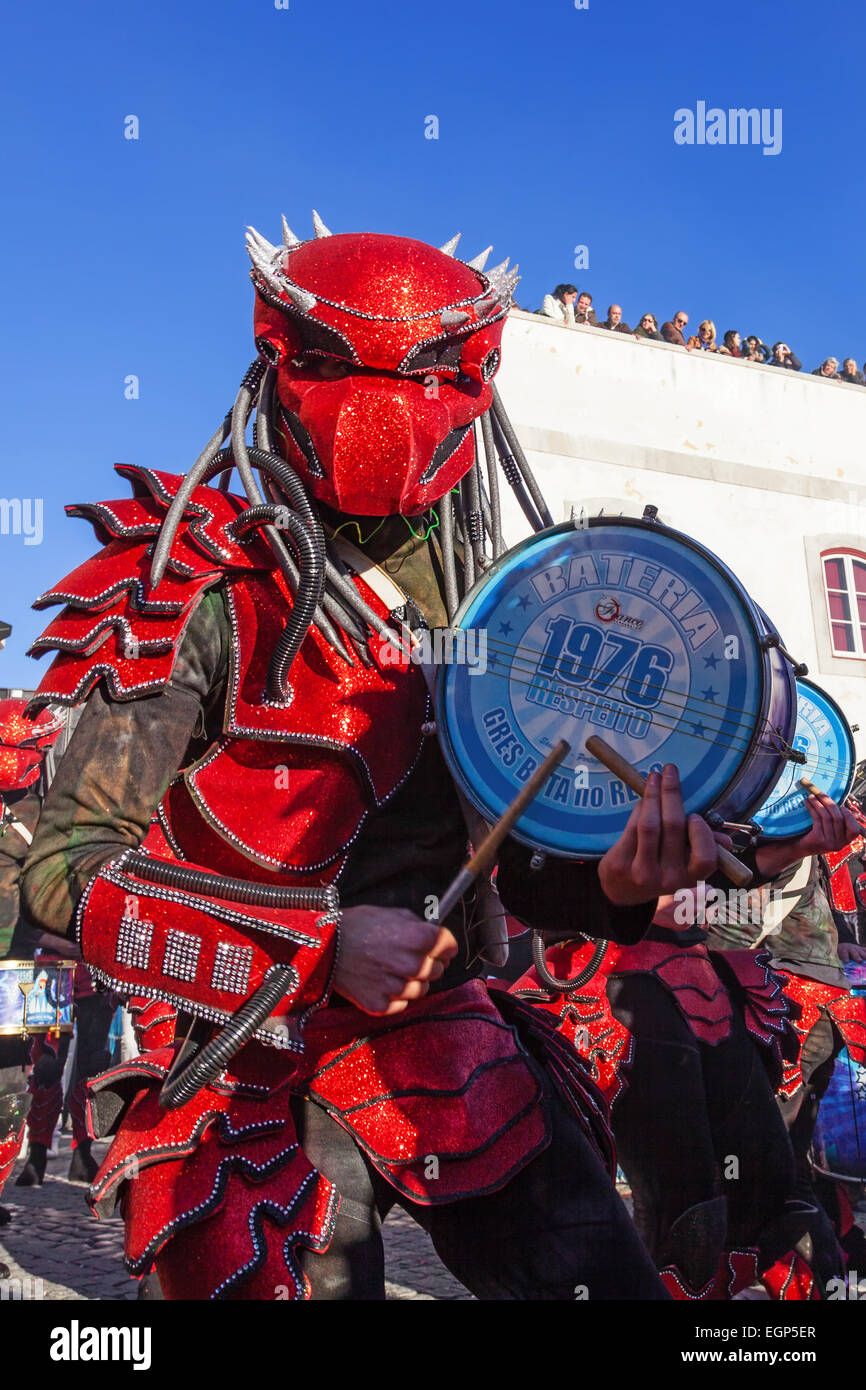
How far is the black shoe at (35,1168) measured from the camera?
28.0 ft

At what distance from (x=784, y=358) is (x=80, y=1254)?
1276 cm

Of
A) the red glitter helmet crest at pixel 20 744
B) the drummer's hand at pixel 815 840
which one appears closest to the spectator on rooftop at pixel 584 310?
the red glitter helmet crest at pixel 20 744

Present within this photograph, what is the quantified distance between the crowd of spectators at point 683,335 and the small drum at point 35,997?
880 centimetres

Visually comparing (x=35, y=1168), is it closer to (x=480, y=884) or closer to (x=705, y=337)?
(x=480, y=884)

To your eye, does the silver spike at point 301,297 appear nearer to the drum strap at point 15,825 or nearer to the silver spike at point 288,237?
the silver spike at point 288,237

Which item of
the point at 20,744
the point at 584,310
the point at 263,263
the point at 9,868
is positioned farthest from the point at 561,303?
the point at 263,263

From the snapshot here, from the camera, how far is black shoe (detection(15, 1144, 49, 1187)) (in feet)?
28.0

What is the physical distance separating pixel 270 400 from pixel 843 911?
4.88 metres

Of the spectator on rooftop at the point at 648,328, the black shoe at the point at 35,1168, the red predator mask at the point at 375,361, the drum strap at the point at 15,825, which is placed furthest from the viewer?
the spectator on rooftop at the point at 648,328

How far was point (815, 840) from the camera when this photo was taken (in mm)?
3287

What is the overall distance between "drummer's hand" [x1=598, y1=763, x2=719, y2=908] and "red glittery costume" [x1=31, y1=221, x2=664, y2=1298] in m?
0.37

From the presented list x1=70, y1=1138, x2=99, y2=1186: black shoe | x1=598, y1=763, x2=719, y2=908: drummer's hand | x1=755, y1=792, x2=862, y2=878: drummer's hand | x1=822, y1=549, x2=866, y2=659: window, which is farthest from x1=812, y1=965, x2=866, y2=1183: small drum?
x1=822, y1=549, x2=866, y2=659: window

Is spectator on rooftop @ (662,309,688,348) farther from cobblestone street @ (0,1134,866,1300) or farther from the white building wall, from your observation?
cobblestone street @ (0,1134,866,1300)
